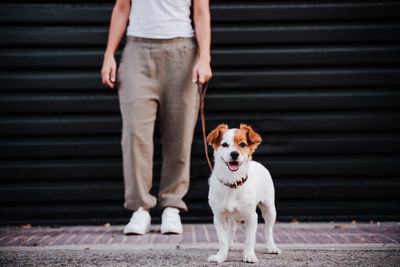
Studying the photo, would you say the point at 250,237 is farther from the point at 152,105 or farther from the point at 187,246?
the point at 152,105

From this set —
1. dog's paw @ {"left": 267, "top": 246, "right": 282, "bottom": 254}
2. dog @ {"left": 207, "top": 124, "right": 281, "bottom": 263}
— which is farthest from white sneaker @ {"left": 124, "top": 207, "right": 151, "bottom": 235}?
dog's paw @ {"left": 267, "top": 246, "right": 282, "bottom": 254}

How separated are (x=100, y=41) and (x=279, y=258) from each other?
8.77ft

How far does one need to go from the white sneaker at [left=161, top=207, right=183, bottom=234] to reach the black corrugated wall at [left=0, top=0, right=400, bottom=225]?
0.62 m

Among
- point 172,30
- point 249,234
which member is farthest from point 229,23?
point 249,234

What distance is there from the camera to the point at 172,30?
11.4ft

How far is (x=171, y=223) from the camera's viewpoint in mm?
3461

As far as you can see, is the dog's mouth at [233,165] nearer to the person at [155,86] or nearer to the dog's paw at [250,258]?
the dog's paw at [250,258]

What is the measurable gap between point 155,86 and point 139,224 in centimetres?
114

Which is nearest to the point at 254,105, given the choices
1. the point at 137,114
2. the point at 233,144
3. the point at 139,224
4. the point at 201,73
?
the point at 201,73

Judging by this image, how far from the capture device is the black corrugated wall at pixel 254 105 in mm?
4074

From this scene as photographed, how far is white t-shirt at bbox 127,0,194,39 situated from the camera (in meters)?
3.44

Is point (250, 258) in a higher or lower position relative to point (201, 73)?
lower

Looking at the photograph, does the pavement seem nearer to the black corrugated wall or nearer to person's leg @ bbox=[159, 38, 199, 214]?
the black corrugated wall

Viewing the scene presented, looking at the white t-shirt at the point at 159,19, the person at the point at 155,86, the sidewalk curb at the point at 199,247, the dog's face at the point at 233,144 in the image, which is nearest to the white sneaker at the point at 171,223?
the person at the point at 155,86
